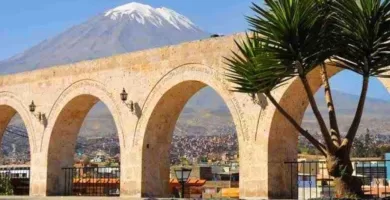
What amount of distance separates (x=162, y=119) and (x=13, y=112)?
776 centimetres

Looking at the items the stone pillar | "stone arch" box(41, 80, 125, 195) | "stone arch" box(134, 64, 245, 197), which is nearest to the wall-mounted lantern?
"stone arch" box(134, 64, 245, 197)

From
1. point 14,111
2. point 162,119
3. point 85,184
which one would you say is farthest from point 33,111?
point 162,119

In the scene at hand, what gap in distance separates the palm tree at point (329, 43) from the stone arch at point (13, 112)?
11.5 metres

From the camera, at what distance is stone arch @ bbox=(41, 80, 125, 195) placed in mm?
18219

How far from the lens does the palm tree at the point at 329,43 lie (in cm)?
938

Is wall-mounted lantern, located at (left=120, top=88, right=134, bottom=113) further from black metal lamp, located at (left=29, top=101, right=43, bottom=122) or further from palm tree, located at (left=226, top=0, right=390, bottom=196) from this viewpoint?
palm tree, located at (left=226, top=0, right=390, bottom=196)

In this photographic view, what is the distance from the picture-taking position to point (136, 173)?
1641 centimetres

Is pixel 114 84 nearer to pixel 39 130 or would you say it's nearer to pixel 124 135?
pixel 124 135

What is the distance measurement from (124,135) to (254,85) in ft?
24.4

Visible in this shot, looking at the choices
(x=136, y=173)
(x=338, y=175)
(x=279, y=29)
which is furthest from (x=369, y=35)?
(x=136, y=173)

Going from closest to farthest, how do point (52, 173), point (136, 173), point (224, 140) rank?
point (136, 173), point (52, 173), point (224, 140)

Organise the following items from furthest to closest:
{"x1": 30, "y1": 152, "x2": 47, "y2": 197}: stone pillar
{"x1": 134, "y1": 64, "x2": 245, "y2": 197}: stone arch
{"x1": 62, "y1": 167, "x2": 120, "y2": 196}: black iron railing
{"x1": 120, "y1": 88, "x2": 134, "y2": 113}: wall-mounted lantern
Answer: {"x1": 62, "y1": 167, "x2": 120, "y2": 196}: black iron railing
{"x1": 30, "y1": 152, "x2": 47, "y2": 197}: stone pillar
{"x1": 120, "y1": 88, "x2": 134, "y2": 113}: wall-mounted lantern
{"x1": 134, "y1": 64, "x2": 245, "y2": 197}: stone arch

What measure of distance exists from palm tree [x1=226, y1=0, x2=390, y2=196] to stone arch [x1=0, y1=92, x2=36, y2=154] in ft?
37.6

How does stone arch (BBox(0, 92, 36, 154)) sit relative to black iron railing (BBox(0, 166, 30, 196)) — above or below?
Answer: above
